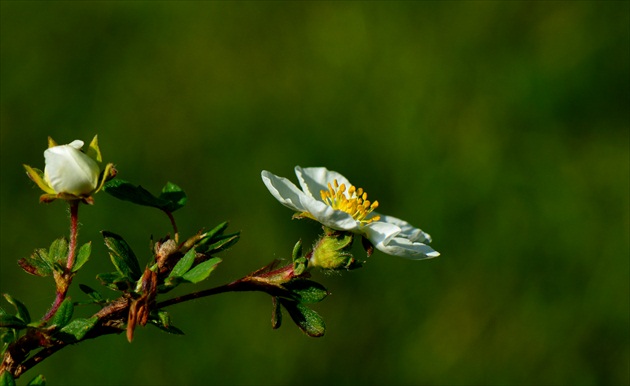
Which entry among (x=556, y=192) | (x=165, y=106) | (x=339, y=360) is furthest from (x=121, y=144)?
(x=556, y=192)

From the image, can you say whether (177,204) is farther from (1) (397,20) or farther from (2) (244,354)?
(1) (397,20)

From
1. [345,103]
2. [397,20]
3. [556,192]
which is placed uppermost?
[397,20]

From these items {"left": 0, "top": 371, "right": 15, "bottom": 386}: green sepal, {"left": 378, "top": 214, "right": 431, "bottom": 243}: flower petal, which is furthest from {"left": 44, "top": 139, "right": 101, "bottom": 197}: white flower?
{"left": 378, "top": 214, "right": 431, "bottom": 243}: flower petal

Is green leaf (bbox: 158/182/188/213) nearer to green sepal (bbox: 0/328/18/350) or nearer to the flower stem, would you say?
the flower stem

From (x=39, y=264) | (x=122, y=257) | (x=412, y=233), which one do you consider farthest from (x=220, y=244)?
(x=412, y=233)

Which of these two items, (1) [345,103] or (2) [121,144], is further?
(1) [345,103]

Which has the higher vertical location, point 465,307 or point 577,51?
point 577,51

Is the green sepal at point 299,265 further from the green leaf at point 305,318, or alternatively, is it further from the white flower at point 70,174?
the white flower at point 70,174
